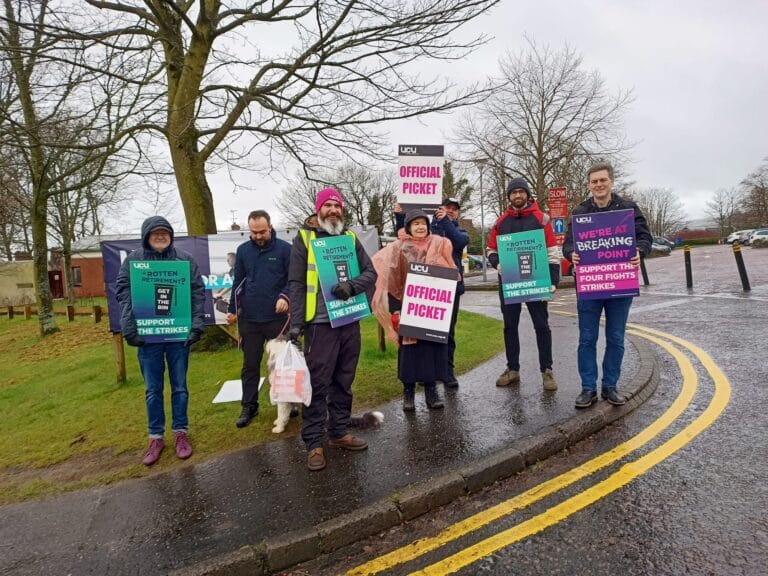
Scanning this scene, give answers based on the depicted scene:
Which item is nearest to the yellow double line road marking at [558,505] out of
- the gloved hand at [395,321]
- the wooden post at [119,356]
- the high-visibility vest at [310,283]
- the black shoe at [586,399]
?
the black shoe at [586,399]

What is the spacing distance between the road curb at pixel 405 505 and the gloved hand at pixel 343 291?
4.94ft

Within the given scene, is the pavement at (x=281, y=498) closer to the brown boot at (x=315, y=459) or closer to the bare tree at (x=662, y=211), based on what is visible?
the brown boot at (x=315, y=459)

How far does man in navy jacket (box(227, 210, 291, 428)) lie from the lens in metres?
4.70

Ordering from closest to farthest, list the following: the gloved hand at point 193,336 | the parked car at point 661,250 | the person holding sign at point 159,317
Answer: the person holding sign at point 159,317
the gloved hand at point 193,336
the parked car at point 661,250

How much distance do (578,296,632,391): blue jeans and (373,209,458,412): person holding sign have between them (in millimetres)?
1304

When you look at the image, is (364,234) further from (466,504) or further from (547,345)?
(466,504)

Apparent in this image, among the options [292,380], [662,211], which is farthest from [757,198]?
[292,380]

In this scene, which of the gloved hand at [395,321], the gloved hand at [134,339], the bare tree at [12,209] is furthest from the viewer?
the bare tree at [12,209]

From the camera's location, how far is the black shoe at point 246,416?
445 cm

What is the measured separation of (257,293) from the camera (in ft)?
15.5

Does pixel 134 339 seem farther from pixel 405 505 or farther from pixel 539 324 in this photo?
pixel 539 324

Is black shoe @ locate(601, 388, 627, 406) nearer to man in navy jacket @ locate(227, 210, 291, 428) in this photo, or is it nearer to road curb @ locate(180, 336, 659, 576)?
road curb @ locate(180, 336, 659, 576)

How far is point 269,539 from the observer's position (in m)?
2.57

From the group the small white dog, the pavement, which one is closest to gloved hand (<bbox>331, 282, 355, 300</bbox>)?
the small white dog
